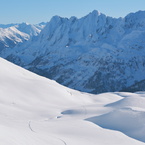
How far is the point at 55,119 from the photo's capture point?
2652 cm

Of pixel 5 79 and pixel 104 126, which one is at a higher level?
pixel 5 79

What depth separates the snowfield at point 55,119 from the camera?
57.0 ft

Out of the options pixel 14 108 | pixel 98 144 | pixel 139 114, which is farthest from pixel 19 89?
pixel 98 144

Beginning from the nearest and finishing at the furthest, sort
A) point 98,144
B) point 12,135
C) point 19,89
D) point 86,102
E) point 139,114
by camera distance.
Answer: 1. point 12,135
2. point 98,144
3. point 139,114
4. point 19,89
5. point 86,102

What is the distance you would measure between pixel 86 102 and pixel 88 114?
15.2 m

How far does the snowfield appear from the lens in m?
17.4

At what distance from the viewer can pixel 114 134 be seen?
813 inches

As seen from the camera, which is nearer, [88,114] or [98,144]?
[98,144]

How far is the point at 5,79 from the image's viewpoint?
1516 inches

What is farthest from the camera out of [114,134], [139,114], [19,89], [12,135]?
[19,89]

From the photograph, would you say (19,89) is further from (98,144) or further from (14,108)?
(98,144)

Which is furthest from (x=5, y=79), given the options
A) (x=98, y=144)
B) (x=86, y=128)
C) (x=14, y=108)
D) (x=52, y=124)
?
(x=98, y=144)

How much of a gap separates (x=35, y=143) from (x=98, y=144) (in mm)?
5214

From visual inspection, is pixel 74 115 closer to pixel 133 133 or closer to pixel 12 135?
pixel 133 133
